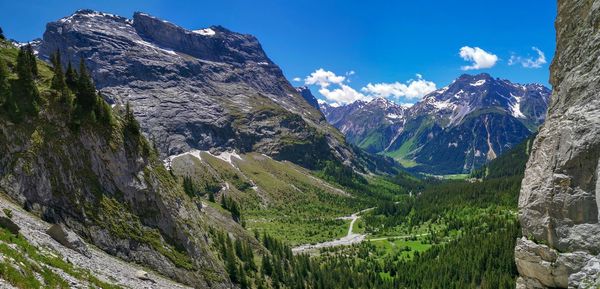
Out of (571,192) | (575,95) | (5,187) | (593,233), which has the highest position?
(575,95)

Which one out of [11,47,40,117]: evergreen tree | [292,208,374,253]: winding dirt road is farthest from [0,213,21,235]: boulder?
[292,208,374,253]: winding dirt road

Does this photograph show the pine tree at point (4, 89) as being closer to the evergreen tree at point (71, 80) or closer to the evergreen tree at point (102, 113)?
the evergreen tree at point (71, 80)

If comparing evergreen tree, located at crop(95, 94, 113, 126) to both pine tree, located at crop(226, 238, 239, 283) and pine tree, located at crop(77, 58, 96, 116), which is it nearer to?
pine tree, located at crop(77, 58, 96, 116)

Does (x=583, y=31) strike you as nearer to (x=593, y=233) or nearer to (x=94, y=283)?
(x=593, y=233)

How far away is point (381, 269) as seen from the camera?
5369 inches

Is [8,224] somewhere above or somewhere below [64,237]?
above

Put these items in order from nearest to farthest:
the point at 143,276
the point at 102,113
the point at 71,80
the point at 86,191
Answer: the point at 143,276 → the point at 86,191 → the point at 71,80 → the point at 102,113

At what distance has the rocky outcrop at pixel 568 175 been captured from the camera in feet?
105

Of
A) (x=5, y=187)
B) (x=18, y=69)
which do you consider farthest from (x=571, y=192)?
(x=18, y=69)

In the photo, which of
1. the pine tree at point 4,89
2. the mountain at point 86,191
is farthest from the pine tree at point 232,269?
the pine tree at point 4,89

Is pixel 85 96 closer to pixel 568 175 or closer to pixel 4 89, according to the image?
pixel 4 89

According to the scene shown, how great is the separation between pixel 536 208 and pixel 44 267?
3785 centimetres

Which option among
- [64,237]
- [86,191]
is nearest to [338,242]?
[86,191]

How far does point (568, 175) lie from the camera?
3347 centimetres
